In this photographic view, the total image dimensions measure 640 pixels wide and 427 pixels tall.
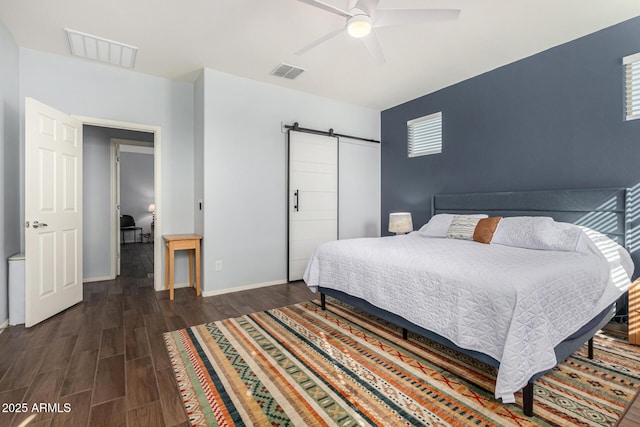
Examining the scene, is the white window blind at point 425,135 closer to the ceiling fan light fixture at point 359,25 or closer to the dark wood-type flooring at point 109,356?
the ceiling fan light fixture at point 359,25

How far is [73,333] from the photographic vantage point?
2639 mm

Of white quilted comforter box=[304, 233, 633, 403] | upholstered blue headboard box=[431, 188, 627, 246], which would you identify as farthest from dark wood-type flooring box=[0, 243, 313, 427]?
upholstered blue headboard box=[431, 188, 627, 246]

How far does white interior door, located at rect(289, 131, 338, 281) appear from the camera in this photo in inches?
173

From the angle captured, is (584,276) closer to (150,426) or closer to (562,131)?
(562,131)

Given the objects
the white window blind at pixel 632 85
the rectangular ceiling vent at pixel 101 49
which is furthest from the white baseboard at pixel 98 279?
the white window blind at pixel 632 85

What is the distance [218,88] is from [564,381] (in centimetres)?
420

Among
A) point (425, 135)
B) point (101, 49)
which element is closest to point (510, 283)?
point (425, 135)

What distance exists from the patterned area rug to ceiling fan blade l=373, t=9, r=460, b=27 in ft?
7.94

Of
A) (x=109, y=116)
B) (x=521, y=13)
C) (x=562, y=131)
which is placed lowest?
(x=562, y=131)

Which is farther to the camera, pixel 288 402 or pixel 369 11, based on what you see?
pixel 369 11

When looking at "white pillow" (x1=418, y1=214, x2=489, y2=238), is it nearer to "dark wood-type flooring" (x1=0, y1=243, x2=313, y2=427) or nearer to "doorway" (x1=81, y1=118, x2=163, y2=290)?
"dark wood-type flooring" (x1=0, y1=243, x2=313, y2=427)

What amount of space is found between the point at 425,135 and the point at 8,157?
490cm

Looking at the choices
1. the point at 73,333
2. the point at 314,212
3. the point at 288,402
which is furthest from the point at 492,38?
the point at 73,333

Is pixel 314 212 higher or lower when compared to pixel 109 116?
lower
